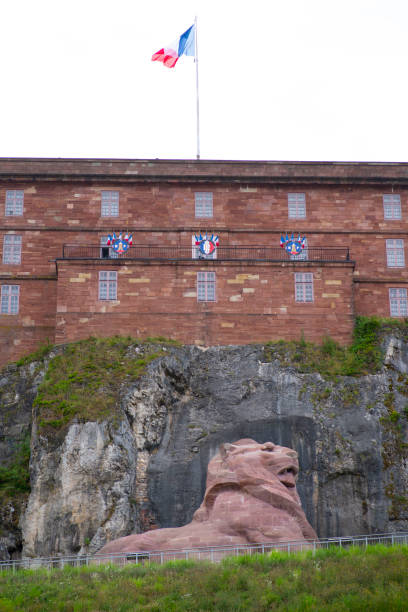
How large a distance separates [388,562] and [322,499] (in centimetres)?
1363

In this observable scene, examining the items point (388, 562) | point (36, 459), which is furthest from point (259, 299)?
point (388, 562)

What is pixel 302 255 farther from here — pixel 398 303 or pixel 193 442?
pixel 193 442

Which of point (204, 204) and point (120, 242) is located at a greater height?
point (204, 204)

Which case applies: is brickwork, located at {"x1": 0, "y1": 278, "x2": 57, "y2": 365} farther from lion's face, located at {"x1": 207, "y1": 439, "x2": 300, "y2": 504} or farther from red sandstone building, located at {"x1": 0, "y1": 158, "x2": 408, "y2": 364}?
lion's face, located at {"x1": 207, "y1": 439, "x2": 300, "y2": 504}

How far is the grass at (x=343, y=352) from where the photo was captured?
47.5 meters

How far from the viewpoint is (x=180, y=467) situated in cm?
4409

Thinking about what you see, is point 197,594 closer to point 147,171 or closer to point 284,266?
point 284,266

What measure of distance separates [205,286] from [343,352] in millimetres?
7628

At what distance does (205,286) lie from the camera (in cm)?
5112

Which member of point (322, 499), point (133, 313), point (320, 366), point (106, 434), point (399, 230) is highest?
point (399, 230)

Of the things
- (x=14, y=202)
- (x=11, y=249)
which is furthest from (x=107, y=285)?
(x=14, y=202)

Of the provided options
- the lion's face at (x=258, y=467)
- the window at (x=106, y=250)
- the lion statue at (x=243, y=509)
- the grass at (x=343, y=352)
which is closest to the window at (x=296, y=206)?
the grass at (x=343, y=352)

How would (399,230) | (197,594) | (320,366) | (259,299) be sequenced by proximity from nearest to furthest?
(197,594)
(320,366)
(259,299)
(399,230)

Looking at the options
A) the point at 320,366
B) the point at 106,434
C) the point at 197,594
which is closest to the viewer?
the point at 197,594
